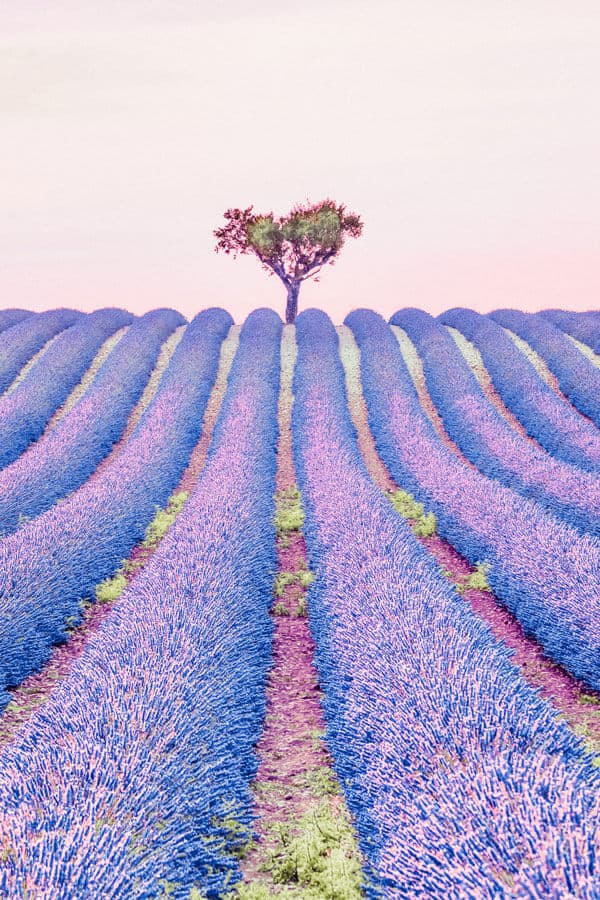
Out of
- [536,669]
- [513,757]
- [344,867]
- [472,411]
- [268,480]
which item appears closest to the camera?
[513,757]

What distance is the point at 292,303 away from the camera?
32781 millimetres

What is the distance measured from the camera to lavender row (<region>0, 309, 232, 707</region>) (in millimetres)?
7188

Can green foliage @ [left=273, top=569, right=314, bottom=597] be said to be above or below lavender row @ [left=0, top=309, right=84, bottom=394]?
below

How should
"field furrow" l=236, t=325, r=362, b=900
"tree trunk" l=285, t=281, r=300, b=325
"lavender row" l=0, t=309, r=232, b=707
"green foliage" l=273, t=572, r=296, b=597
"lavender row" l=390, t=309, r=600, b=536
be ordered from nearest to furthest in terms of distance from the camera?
"field furrow" l=236, t=325, r=362, b=900 < "lavender row" l=0, t=309, r=232, b=707 < "green foliage" l=273, t=572, r=296, b=597 < "lavender row" l=390, t=309, r=600, b=536 < "tree trunk" l=285, t=281, r=300, b=325

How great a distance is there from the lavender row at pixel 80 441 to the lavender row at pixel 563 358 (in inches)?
430

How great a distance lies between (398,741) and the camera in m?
4.25

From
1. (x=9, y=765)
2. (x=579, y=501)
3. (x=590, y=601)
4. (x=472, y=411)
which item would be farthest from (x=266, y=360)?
(x=9, y=765)

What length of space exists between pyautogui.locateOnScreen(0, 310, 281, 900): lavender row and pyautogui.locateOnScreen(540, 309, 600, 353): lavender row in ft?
62.8

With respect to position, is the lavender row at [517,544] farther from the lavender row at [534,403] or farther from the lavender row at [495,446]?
the lavender row at [534,403]

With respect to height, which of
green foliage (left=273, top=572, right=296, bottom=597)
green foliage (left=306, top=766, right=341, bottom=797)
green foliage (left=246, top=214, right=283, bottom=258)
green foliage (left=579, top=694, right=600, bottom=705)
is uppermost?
green foliage (left=246, top=214, right=283, bottom=258)

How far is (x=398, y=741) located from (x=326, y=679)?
193 cm

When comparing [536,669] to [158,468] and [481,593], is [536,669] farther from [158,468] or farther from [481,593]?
[158,468]

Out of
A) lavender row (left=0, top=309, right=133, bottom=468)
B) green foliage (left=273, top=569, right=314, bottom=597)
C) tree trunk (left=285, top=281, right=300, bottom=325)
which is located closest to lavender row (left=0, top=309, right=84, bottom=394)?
lavender row (left=0, top=309, right=133, bottom=468)

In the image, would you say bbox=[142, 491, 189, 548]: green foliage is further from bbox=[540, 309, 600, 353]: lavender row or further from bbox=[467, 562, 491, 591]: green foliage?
bbox=[540, 309, 600, 353]: lavender row
